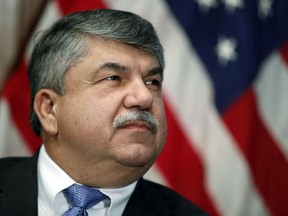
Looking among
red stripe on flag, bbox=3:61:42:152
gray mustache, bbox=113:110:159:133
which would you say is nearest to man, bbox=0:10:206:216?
gray mustache, bbox=113:110:159:133

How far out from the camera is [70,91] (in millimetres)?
1505

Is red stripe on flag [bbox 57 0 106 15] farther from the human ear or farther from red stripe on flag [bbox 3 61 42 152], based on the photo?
the human ear

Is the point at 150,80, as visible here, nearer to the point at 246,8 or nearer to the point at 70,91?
the point at 70,91

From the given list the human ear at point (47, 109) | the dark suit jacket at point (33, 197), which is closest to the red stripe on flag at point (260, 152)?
the dark suit jacket at point (33, 197)

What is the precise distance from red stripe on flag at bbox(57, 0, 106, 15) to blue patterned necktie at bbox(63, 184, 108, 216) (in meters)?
1.03

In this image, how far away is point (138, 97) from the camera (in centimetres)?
145

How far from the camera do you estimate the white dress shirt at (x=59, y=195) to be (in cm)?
154

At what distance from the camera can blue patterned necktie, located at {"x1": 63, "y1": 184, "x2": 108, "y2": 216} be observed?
149 centimetres

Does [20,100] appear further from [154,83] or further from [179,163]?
[154,83]

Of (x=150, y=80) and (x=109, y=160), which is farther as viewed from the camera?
(x=150, y=80)

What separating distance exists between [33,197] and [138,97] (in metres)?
0.43

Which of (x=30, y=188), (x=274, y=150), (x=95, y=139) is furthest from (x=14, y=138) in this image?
(x=274, y=150)

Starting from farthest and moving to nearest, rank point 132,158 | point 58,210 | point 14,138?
point 14,138 → point 58,210 → point 132,158

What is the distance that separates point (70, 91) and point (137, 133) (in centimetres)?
23
